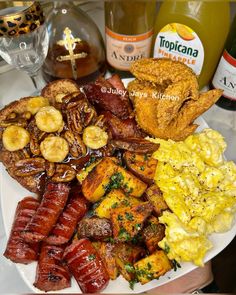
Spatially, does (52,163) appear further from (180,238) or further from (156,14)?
(156,14)

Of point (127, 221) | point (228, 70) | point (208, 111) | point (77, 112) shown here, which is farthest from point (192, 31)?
point (127, 221)

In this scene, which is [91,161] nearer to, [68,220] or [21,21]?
[68,220]

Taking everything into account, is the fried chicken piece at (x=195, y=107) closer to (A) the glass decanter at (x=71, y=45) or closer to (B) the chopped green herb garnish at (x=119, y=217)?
(B) the chopped green herb garnish at (x=119, y=217)

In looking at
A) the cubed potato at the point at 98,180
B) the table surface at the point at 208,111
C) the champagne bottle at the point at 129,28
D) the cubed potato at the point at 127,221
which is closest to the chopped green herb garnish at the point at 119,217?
the cubed potato at the point at 127,221

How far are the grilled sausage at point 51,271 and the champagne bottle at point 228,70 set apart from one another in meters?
0.88

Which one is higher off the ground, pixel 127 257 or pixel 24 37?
pixel 24 37

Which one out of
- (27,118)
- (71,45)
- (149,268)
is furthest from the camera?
(71,45)

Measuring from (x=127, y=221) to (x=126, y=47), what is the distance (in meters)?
0.72

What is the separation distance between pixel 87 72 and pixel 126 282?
0.86 metres

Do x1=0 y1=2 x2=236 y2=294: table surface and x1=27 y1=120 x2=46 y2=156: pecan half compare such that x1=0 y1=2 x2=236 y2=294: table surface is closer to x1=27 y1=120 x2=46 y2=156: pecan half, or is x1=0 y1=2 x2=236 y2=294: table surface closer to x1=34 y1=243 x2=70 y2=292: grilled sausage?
x1=27 y1=120 x2=46 y2=156: pecan half

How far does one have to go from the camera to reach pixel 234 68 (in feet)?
3.76

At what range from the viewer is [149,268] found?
2.64ft

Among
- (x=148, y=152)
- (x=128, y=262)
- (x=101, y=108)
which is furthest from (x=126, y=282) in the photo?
(x=101, y=108)

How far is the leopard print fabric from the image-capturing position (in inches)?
36.8
